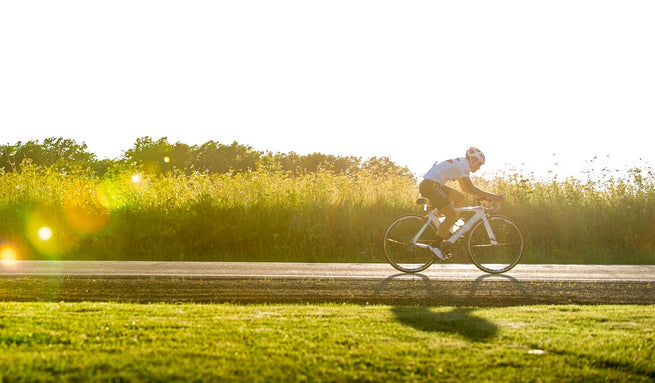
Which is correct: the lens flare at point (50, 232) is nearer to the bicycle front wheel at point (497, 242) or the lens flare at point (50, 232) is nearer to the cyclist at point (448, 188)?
the cyclist at point (448, 188)

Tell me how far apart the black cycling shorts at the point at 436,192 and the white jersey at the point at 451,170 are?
91mm

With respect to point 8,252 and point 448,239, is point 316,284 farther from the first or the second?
point 8,252

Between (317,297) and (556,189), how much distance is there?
11.4 m

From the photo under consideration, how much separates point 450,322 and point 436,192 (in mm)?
5297

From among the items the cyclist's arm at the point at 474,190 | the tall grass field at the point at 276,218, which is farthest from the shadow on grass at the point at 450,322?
the tall grass field at the point at 276,218

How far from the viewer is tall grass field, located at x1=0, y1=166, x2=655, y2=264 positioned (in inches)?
597

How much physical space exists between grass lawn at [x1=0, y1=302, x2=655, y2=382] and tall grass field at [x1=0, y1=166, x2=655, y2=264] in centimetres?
881

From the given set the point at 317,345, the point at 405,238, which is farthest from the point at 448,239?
the point at 317,345

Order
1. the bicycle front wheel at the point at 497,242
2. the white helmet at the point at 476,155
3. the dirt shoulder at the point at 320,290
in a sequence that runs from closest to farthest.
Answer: the dirt shoulder at the point at 320,290 → the white helmet at the point at 476,155 → the bicycle front wheel at the point at 497,242


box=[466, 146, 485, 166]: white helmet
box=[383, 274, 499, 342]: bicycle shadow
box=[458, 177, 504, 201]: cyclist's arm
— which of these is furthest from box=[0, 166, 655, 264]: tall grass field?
box=[383, 274, 499, 342]: bicycle shadow

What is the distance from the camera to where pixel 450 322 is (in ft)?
18.6

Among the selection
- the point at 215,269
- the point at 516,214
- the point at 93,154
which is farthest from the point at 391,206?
the point at 93,154

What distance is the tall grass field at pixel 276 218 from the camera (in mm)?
15156

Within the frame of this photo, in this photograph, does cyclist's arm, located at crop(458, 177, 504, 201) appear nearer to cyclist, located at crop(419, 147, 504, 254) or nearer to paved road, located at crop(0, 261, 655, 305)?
cyclist, located at crop(419, 147, 504, 254)
